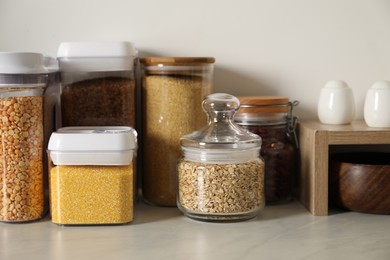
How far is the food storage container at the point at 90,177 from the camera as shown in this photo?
0.98 metres

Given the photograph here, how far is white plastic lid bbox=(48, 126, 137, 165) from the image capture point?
3.20 ft

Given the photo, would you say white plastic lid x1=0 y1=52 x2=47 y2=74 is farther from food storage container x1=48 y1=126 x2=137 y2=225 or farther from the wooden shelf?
the wooden shelf

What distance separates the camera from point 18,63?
0.96 metres

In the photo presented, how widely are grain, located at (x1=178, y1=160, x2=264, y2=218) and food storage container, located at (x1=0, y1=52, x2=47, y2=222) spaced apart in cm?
26

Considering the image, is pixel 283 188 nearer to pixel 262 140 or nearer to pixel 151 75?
pixel 262 140

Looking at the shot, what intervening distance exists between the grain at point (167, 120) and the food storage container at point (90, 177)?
13cm

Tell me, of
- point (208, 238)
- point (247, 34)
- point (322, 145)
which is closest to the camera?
point (208, 238)

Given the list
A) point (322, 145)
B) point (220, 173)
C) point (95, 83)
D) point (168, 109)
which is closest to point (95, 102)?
point (95, 83)

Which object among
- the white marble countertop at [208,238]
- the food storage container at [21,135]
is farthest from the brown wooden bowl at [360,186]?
the food storage container at [21,135]

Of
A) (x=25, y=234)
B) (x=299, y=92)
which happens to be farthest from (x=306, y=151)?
(x=25, y=234)

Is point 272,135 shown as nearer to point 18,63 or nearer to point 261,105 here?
point 261,105

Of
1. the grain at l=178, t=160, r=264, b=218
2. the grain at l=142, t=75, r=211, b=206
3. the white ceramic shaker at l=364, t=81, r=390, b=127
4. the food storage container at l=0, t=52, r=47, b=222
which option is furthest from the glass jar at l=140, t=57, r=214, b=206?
the white ceramic shaker at l=364, t=81, r=390, b=127

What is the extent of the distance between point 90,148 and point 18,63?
0.59ft

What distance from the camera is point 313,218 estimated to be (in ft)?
3.47
